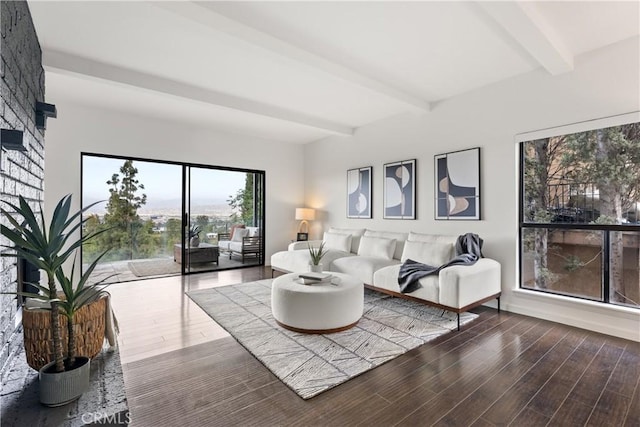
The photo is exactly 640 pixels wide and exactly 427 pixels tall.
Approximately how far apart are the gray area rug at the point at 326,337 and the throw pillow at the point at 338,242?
1.31m

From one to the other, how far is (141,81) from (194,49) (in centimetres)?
99

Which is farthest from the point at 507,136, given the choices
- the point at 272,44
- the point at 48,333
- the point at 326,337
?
the point at 48,333

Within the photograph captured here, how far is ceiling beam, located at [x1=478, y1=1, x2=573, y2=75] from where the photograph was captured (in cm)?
221

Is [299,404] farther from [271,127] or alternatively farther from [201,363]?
[271,127]

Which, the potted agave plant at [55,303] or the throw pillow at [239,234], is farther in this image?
the throw pillow at [239,234]

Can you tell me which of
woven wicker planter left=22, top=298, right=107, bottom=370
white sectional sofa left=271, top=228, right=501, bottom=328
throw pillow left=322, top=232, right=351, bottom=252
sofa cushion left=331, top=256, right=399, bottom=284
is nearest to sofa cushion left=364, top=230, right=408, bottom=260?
white sectional sofa left=271, top=228, right=501, bottom=328

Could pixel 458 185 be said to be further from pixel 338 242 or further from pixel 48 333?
pixel 48 333

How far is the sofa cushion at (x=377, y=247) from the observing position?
461 cm

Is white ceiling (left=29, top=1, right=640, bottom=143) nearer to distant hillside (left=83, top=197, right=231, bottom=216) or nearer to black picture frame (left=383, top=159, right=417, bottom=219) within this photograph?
black picture frame (left=383, top=159, right=417, bottom=219)

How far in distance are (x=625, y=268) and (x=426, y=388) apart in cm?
254

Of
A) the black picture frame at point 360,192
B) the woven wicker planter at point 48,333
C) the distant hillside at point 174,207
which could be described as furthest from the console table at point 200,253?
the woven wicker planter at point 48,333

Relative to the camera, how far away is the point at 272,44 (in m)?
2.82

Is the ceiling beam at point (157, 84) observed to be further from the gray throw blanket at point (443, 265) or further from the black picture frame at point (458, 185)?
the gray throw blanket at point (443, 265)

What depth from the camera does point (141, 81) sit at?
11.8ft
